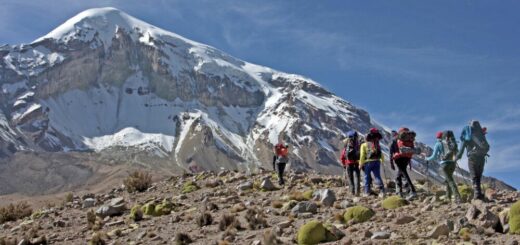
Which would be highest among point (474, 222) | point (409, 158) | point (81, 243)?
point (409, 158)

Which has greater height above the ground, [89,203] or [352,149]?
[352,149]

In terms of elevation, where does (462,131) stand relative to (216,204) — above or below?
above

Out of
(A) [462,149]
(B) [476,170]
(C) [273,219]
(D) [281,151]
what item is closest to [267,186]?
(D) [281,151]

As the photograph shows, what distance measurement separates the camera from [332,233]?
1263 centimetres

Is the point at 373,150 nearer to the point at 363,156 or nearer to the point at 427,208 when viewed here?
the point at 363,156

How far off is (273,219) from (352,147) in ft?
13.7

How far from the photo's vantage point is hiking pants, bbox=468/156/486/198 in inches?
580

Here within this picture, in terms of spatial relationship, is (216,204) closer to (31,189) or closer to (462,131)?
(462,131)

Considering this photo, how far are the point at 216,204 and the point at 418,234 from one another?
28.0 feet

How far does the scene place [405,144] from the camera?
1670 centimetres

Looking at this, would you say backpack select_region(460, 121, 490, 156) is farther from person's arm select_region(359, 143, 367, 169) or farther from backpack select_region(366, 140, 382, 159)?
person's arm select_region(359, 143, 367, 169)

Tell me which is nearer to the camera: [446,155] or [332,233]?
[332,233]

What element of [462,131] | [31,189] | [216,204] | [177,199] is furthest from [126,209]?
Answer: [31,189]

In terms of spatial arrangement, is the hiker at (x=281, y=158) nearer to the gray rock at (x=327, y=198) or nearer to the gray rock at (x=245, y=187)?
the gray rock at (x=245, y=187)
